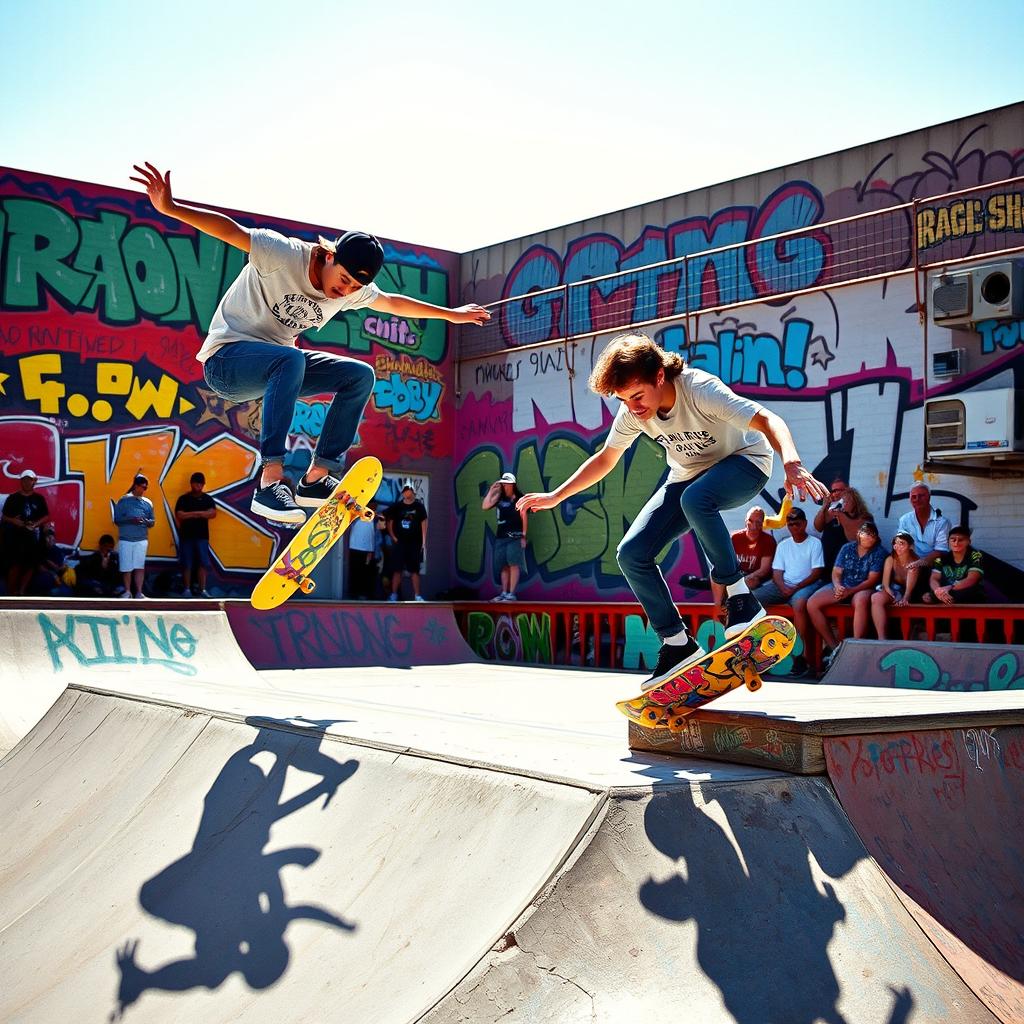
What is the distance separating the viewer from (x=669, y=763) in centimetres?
454

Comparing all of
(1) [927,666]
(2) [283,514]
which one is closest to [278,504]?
(2) [283,514]

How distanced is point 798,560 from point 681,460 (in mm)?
7133

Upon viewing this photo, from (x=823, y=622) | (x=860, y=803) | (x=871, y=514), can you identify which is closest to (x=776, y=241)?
(x=871, y=514)

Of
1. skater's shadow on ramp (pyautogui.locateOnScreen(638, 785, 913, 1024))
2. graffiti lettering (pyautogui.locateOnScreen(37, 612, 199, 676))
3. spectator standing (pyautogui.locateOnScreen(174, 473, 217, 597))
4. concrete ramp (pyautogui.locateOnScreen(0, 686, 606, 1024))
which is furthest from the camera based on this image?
spectator standing (pyautogui.locateOnScreen(174, 473, 217, 597))

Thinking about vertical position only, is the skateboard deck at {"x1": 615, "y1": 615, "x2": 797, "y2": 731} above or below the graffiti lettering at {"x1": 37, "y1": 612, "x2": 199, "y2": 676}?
above

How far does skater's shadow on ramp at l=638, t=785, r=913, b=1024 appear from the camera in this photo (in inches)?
129

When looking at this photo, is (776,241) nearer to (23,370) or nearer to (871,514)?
(871,514)

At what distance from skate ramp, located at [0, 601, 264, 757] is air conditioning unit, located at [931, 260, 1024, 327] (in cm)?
830

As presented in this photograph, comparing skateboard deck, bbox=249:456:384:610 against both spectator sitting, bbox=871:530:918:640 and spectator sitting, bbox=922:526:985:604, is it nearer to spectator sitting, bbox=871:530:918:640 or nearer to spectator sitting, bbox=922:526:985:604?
spectator sitting, bbox=871:530:918:640

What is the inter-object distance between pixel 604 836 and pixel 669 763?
102 centimetres

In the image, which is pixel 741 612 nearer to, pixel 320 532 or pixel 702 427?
pixel 702 427

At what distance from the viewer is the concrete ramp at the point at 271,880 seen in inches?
141

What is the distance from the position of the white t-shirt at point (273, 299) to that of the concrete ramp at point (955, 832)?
3.58m

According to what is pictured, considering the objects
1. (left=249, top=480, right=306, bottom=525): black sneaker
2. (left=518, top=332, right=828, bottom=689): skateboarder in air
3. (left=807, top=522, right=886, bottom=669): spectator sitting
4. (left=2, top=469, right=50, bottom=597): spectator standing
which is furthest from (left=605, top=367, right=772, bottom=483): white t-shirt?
(left=2, top=469, right=50, bottom=597): spectator standing
